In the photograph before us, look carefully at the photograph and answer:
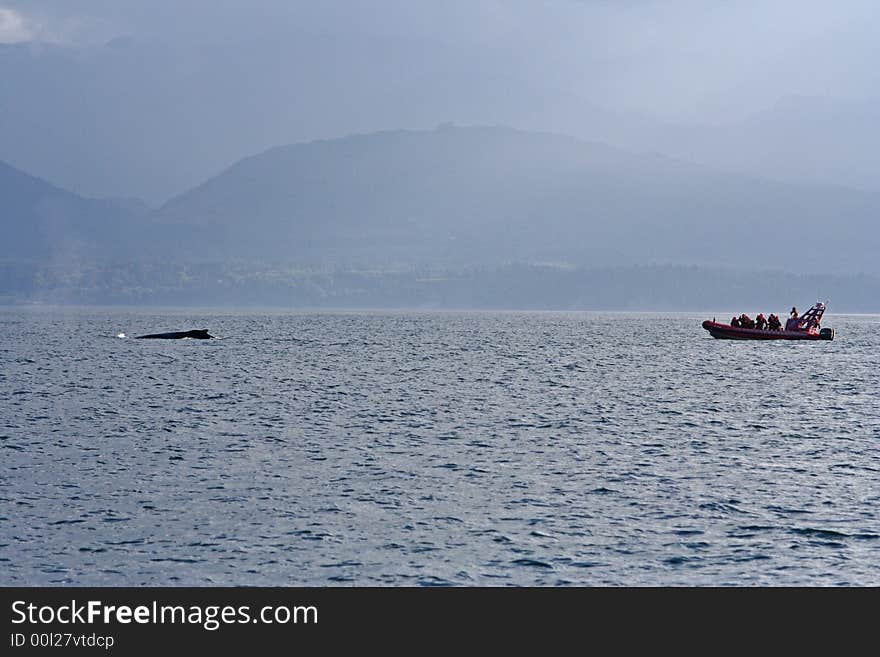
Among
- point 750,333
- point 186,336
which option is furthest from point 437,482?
point 186,336

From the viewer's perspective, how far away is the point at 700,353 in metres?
130

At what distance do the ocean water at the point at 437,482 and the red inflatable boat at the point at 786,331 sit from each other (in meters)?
60.6

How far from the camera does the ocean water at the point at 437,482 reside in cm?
2775


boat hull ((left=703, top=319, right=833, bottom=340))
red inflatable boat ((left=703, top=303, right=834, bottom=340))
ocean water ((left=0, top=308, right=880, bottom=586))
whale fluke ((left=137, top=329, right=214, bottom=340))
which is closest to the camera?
ocean water ((left=0, top=308, right=880, bottom=586))

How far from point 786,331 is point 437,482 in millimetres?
116558

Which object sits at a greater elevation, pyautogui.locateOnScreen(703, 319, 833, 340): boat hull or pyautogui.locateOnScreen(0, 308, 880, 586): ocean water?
pyautogui.locateOnScreen(703, 319, 833, 340): boat hull

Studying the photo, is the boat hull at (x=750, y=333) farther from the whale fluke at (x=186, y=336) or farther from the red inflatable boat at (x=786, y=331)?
the whale fluke at (x=186, y=336)

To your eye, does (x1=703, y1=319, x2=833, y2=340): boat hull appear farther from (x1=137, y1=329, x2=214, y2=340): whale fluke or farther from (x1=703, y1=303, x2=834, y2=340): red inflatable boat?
(x1=137, y1=329, x2=214, y2=340): whale fluke

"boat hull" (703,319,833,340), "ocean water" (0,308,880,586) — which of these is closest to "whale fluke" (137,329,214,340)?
"boat hull" (703,319,833,340)

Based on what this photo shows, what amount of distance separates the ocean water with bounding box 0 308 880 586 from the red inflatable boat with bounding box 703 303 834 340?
60631 millimetres

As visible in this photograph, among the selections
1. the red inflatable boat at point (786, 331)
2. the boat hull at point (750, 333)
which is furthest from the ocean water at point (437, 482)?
the red inflatable boat at point (786, 331)

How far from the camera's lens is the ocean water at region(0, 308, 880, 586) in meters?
27.8
